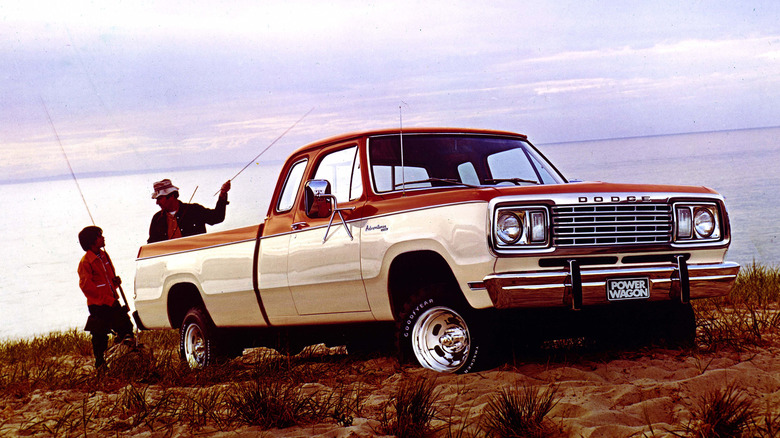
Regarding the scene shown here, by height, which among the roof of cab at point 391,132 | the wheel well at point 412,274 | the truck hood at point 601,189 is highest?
the roof of cab at point 391,132

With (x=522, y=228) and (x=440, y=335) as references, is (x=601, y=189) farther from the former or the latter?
(x=440, y=335)

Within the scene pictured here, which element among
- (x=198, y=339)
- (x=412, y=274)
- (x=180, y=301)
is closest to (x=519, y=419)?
(x=412, y=274)

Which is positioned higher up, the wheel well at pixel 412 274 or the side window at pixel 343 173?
the side window at pixel 343 173

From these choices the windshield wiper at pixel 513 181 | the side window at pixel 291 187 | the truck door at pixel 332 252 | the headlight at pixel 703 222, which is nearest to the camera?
the headlight at pixel 703 222

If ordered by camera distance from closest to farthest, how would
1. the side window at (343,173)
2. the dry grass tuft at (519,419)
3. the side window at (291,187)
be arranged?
1. the dry grass tuft at (519,419)
2. the side window at (343,173)
3. the side window at (291,187)

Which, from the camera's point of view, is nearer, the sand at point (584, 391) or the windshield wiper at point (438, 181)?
the sand at point (584, 391)

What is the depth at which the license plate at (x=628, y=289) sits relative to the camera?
5352 mm

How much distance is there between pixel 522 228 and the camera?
206 inches

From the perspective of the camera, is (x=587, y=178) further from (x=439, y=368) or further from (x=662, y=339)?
(x=439, y=368)

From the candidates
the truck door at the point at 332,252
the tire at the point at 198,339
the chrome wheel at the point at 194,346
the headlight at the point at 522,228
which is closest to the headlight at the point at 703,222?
the headlight at the point at 522,228

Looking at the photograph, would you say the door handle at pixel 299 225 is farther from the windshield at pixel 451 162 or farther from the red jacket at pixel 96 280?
the red jacket at pixel 96 280

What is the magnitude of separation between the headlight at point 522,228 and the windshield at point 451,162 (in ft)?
3.37

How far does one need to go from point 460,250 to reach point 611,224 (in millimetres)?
1043

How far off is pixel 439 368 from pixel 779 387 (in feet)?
7.18
